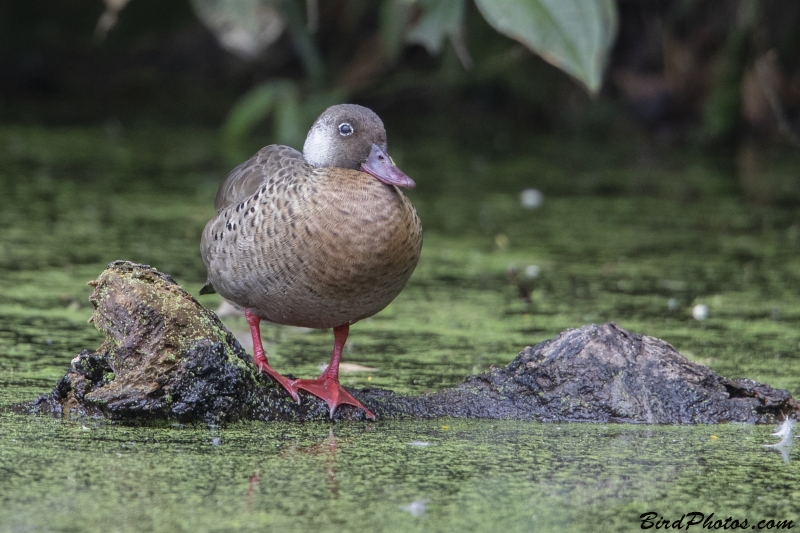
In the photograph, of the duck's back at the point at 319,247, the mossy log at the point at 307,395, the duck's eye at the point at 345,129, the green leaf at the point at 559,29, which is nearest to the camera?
the mossy log at the point at 307,395

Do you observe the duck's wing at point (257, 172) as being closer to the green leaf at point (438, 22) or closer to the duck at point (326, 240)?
the duck at point (326, 240)

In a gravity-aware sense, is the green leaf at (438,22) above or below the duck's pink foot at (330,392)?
above

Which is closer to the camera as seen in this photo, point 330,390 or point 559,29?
point 330,390

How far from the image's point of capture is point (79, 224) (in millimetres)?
5480

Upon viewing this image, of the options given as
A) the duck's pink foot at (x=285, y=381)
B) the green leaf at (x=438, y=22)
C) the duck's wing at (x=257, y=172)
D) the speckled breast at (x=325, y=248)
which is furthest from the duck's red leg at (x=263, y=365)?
the green leaf at (x=438, y=22)

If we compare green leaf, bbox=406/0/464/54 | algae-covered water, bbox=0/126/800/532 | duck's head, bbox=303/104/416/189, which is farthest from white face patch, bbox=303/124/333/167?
green leaf, bbox=406/0/464/54

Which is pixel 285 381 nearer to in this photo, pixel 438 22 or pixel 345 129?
pixel 345 129

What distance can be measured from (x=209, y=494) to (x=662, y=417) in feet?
4.14

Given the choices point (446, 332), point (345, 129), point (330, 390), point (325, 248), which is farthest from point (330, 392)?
point (446, 332)

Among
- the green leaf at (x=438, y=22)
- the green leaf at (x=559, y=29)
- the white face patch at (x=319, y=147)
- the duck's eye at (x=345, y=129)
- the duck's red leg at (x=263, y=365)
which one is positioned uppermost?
the green leaf at (x=438, y=22)

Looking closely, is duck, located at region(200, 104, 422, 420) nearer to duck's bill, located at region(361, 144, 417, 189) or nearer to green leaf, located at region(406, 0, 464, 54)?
duck's bill, located at region(361, 144, 417, 189)

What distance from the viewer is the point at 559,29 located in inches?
169

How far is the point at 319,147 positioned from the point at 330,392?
0.68m

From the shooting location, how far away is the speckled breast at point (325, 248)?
2826 mm
